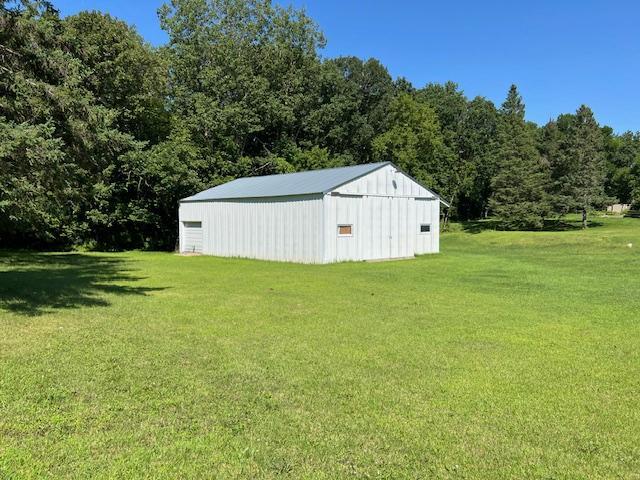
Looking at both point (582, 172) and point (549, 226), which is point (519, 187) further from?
point (549, 226)

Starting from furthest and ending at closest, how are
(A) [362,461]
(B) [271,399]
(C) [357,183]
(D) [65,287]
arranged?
1. (C) [357,183]
2. (D) [65,287]
3. (B) [271,399]
4. (A) [362,461]

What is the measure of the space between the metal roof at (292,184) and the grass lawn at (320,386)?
439 inches

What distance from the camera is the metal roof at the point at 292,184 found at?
21.7 metres

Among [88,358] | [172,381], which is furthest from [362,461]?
[88,358]

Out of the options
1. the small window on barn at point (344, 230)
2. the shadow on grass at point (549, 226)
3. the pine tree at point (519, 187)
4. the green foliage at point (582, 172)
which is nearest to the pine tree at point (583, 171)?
the green foliage at point (582, 172)

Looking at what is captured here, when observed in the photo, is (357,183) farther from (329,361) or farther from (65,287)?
(329,361)

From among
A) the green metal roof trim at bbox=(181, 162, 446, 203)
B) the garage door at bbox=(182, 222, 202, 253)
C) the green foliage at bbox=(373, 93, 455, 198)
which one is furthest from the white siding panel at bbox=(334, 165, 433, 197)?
the green foliage at bbox=(373, 93, 455, 198)

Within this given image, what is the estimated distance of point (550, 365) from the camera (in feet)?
19.3

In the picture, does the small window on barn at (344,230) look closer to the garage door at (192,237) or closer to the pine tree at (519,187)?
the garage door at (192,237)

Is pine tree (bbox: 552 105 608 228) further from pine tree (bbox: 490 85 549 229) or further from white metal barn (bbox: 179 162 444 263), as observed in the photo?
white metal barn (bbox: 179 162 444 263)

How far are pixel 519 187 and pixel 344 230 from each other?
30366mm

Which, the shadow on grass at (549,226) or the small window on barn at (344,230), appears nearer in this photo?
the small window on barn at (344,230)

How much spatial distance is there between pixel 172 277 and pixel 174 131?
20087 millimetres

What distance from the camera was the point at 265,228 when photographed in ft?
75.5
